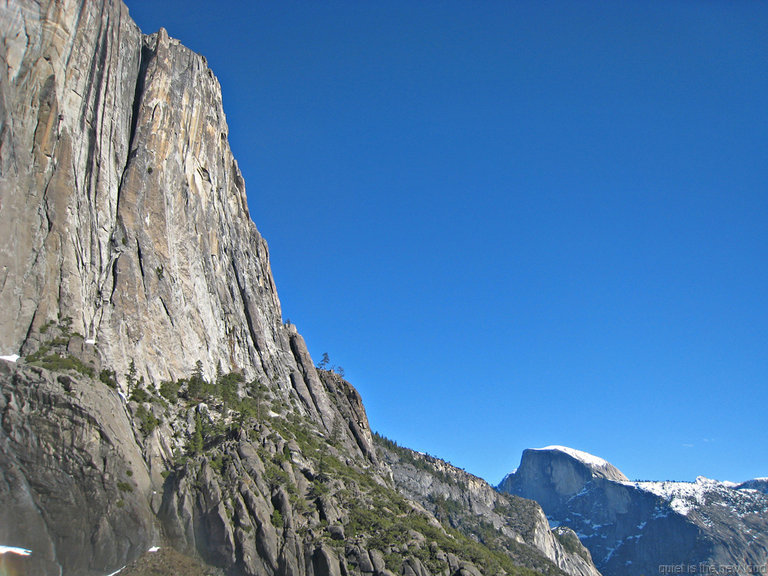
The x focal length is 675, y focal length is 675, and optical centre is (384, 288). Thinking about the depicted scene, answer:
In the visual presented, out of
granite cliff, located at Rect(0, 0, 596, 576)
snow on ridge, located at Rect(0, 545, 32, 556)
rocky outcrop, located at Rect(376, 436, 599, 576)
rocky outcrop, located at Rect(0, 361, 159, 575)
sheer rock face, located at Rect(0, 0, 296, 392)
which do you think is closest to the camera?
snow on ridge, located at Rect(0, 545, 32, 556)

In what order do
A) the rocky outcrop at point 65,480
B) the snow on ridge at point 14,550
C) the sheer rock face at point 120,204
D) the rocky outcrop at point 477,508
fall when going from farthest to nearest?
the rocky outcrop at point 477,508 → the sheer rock face at point 120,204 → the rocky outcrop at point 65,480 → the snow on ridge at point 14,550

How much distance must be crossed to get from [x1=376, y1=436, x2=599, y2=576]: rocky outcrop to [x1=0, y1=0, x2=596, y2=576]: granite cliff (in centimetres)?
4685

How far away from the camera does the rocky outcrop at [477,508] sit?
5822 inches

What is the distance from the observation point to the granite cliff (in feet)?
182

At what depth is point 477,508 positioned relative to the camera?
16738 cm

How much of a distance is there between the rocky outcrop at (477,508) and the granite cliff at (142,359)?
154ft

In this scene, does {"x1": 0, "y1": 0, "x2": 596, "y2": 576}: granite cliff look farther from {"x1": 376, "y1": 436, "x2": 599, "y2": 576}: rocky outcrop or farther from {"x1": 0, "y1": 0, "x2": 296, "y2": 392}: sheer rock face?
{"x1": 376, "y1": 436, "x2": 599, "y2": 576}: rocky outcrop

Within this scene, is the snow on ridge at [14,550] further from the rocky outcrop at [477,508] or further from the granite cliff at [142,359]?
the rocky outcrop at [477,508]

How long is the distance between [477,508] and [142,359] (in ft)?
381

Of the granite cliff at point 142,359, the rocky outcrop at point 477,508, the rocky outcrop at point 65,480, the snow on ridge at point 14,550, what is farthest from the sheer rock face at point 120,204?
the rocky outcrop at point 477,508

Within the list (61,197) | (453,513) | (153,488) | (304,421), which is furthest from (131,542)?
(453,513)

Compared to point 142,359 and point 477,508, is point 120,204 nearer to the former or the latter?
point 142,359

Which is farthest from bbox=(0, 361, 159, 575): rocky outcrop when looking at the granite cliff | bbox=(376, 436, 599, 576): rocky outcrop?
bbox=(376, 436, 599, 576): rocky outcrop

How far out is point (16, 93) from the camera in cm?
6981
